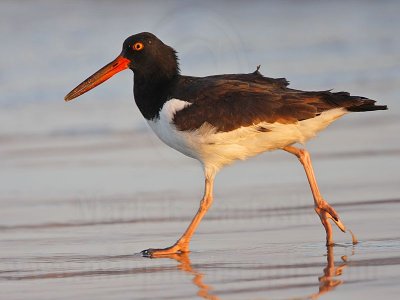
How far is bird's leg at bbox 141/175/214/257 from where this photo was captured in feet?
28.4

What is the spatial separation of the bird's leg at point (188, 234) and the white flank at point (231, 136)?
25cm

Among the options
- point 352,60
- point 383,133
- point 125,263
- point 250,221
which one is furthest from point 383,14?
point 125,263

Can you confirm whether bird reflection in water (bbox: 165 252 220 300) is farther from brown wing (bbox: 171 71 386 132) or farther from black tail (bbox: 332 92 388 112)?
black tail (bbox: 332 92 388 112)

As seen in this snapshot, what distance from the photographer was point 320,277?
7.56 meters

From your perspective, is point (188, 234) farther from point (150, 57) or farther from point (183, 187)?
point (183, 187)

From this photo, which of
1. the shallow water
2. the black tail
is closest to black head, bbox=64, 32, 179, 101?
the shallow water

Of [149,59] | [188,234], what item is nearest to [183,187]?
[149,59]

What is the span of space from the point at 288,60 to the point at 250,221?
336 inches

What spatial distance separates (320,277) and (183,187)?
3.49 meters

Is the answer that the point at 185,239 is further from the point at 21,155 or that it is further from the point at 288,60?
the point at 288,60

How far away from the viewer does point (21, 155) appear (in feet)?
40.6

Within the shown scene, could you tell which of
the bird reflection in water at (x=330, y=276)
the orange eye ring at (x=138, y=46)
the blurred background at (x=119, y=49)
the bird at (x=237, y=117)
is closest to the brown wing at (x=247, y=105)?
the bird at (x=237, y=117)

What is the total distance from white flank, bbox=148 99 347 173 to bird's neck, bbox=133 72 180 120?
5.1 inches

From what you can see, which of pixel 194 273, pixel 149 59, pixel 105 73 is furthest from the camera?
pixel 105 73
